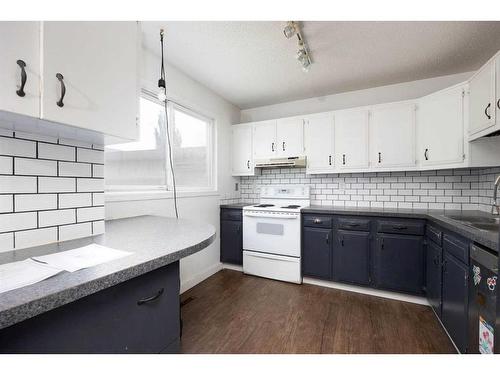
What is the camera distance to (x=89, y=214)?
1251 millimetres

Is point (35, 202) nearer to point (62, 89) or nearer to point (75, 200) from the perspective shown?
point (75, 200)

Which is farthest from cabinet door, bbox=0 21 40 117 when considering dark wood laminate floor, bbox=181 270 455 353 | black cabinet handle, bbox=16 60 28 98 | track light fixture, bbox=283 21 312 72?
dark wood laminate floor, bbox=181 270 455 353

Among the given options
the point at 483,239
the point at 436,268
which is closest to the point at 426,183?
the point at 436,268

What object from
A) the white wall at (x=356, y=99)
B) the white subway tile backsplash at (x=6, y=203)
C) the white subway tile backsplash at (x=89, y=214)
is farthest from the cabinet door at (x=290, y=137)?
the white subway tile backsplash at (x=6, y=203)

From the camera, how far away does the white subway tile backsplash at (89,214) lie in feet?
3.94

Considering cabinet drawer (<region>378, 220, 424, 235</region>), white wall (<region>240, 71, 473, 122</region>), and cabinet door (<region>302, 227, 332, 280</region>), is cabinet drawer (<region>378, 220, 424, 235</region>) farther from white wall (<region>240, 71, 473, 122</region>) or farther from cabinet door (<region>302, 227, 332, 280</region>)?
white wall (<region>240, 71, 473, 122</region>)

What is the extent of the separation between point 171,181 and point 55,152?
4.77ft

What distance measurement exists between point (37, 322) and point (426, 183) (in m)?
3.42

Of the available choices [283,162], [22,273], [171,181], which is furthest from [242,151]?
[22,273]

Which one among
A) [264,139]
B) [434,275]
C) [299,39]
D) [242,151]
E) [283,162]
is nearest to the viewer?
[299,39]

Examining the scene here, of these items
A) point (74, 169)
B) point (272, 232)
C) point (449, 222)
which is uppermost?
point (74, 169)

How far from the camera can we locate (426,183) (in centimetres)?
273

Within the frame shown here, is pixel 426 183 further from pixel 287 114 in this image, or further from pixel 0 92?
pixel 0 92

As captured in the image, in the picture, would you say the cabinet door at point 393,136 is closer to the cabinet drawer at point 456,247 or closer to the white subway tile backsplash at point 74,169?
the cabinet drawer at point 456,247
